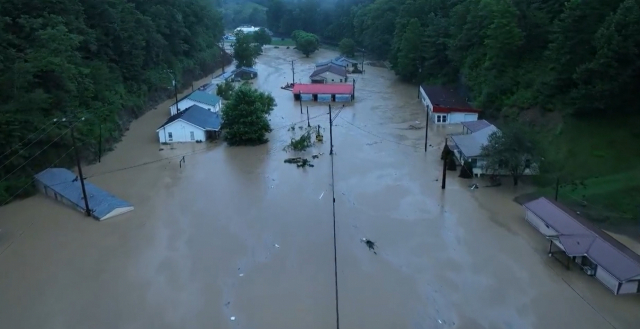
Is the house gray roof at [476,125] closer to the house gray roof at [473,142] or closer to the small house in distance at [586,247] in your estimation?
the house gray roof at [473,142]

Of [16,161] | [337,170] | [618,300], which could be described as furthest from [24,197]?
[618,300]

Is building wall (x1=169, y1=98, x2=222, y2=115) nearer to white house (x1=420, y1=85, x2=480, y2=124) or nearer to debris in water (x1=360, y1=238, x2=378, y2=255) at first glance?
white house (x1=420, y1=85, x2=480, y2=124)

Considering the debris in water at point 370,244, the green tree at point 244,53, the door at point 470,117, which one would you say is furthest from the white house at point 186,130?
the green tree at point 244,53

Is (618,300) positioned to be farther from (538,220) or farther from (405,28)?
(405,28)

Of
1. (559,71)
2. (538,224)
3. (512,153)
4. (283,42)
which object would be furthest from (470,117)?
(283,42)

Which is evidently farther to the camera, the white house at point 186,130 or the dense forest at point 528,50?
the white house at point 186,130

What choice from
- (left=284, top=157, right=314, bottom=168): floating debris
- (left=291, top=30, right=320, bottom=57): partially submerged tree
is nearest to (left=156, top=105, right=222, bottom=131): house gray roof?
(left=284, top=157, right=314, bottom=168): floating debris
